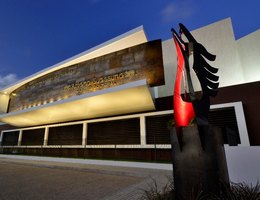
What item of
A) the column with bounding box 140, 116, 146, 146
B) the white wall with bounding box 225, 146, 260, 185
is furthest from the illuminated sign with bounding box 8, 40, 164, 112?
the white wall with bounding box 225, 146, 260, 185

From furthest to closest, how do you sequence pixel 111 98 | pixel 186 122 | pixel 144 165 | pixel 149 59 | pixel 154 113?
pixel 149 59
pixel 154 113
pixel 111 98
pixel 144 165
pixel 186 122

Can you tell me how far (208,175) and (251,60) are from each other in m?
12.3

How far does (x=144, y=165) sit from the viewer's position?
316 inches

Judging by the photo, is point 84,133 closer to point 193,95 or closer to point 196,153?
point 193,95

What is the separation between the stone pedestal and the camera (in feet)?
7.65

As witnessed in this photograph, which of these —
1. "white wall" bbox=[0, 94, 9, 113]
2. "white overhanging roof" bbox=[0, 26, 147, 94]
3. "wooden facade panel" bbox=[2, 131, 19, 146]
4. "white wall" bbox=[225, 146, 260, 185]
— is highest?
"white overhanging roof" bbox=[0, 26, 147, 94]

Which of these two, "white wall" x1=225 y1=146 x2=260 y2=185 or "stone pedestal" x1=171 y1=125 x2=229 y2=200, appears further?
"white wall" x1=225 y1=146 x2=260 y2=185

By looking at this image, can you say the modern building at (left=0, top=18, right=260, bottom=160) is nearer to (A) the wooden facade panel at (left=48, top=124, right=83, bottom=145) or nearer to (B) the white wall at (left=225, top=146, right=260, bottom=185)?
(A) the wooden facade panel at (left=48, top=124, right=83, bottom=145)

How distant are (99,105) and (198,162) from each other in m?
8.40

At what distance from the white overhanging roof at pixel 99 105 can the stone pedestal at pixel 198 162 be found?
5.79m

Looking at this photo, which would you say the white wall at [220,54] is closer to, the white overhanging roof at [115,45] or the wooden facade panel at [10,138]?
the white overhanging roof at [115,45]

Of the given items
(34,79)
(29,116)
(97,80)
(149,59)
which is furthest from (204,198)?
(34,79)

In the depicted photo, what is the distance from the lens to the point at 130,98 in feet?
30.5

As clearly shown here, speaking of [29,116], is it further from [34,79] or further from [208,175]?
[208,175]
